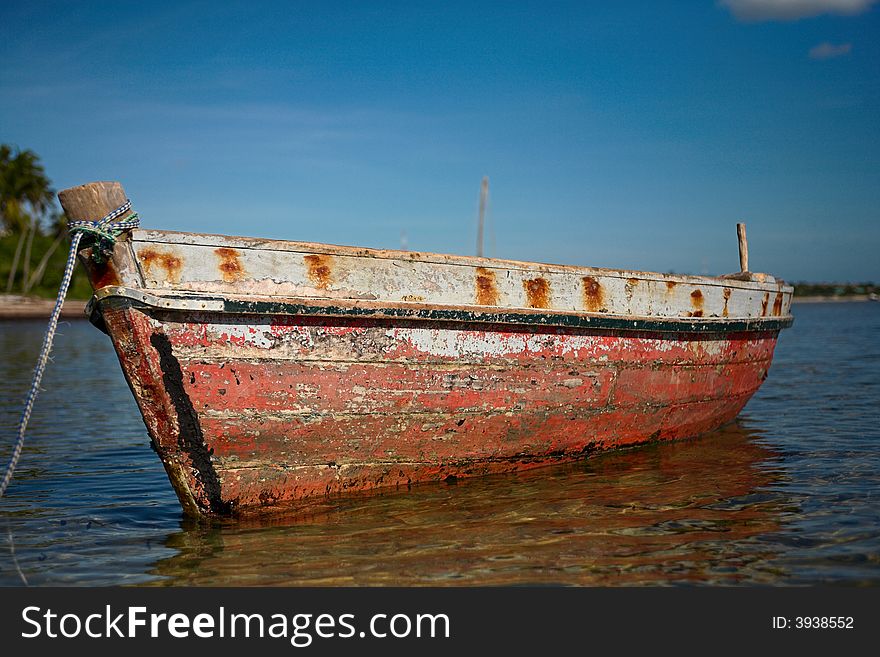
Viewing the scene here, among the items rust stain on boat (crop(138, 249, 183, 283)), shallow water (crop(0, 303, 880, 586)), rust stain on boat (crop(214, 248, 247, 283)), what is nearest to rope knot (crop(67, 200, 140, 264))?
rust stain on boat (crop(138, 249, 183, 283))

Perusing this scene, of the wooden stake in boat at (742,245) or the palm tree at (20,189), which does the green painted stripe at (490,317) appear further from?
the palm tree at (20,189)

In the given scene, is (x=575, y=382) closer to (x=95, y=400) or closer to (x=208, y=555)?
(x=208, y=555)

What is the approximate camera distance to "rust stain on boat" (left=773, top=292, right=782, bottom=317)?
8234 millimetres

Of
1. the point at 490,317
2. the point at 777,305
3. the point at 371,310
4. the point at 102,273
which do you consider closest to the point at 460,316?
the point at 490,317

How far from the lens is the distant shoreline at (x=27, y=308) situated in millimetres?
43844

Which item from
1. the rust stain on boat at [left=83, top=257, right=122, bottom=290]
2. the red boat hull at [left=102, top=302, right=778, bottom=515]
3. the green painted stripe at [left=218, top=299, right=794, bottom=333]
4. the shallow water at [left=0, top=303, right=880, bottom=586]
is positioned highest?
the rust stain on boat at [left=83, top=257, right=122, bottom=290]

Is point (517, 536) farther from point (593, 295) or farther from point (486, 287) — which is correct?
point (593, 295)

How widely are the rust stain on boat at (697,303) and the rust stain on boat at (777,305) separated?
1.78m

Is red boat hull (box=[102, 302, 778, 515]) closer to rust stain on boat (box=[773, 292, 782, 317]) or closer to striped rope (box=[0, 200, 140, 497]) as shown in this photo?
striped rope (box=[0, 200, 140, 497])

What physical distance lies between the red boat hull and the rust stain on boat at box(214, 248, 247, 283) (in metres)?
0.25

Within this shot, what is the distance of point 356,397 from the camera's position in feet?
16.7

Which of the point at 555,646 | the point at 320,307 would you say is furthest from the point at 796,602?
the point at 320,307

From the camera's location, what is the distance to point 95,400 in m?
12.1

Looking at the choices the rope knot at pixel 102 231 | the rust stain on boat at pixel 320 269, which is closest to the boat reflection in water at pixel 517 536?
the rust stain on boat at pixel 320 269
